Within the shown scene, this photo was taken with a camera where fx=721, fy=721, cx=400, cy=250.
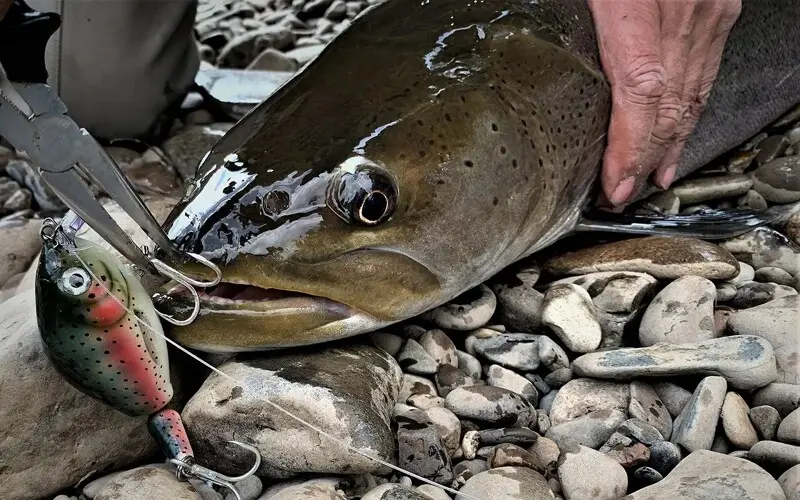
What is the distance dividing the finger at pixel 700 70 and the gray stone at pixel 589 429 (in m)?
1.31

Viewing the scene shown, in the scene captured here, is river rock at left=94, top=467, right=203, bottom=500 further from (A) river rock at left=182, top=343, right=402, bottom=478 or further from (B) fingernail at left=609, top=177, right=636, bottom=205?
(B) fingernail at left=609, top=177, right=636, bottom=205

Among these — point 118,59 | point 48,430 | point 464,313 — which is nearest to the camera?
point 48,430

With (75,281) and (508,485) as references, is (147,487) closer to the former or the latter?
(75,281)

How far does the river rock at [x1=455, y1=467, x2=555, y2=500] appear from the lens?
4.63 feet

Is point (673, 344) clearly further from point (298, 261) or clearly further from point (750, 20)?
point (750, 20)

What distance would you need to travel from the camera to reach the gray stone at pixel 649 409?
1.68m

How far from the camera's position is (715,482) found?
1.37 meters

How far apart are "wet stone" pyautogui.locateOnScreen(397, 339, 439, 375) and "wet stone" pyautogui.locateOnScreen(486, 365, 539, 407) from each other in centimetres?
15

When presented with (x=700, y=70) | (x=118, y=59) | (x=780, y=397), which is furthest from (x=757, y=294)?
(x=118, y=59)

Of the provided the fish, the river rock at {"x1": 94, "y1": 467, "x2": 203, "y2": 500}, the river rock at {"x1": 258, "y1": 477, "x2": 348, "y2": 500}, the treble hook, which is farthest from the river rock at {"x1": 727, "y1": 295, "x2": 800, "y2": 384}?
the river rock at {"x1": 94, "y1": 467, "x2": 203, "y2": 500}

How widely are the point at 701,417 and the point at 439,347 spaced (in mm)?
672

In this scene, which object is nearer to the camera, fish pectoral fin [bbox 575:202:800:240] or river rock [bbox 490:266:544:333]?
river rock [bbox 490:266:544:333]

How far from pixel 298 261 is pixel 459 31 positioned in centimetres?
102

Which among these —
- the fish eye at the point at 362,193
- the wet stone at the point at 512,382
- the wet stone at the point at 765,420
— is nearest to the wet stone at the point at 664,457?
the wet stone at the point at 765,420
